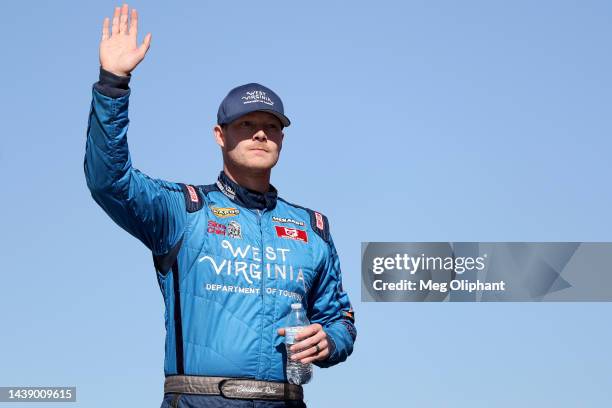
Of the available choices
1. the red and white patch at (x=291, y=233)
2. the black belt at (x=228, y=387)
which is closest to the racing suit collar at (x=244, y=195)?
the red and white patch at (x=291, y=233)

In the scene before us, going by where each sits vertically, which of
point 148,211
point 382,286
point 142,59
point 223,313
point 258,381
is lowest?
point 258,381

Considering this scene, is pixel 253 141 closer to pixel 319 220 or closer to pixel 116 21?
pixel 319 220

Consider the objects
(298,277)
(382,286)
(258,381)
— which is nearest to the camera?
(258,381)

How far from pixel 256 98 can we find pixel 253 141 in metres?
0.35

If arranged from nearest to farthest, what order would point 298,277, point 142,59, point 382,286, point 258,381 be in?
point 142,59 < point 258,381 < point 298,277 < point 382,286

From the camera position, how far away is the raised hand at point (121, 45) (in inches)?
279

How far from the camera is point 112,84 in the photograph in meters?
7.04

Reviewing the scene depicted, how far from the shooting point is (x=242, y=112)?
27.0 feet

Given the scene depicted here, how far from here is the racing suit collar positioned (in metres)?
8.34

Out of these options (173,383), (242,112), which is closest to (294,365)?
(173,383)

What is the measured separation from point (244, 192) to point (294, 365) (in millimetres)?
1485

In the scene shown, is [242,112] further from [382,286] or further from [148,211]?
[382,286]

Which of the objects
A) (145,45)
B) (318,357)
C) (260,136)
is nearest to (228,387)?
(318,357)

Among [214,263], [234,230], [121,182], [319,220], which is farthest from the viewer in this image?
[319,220]
